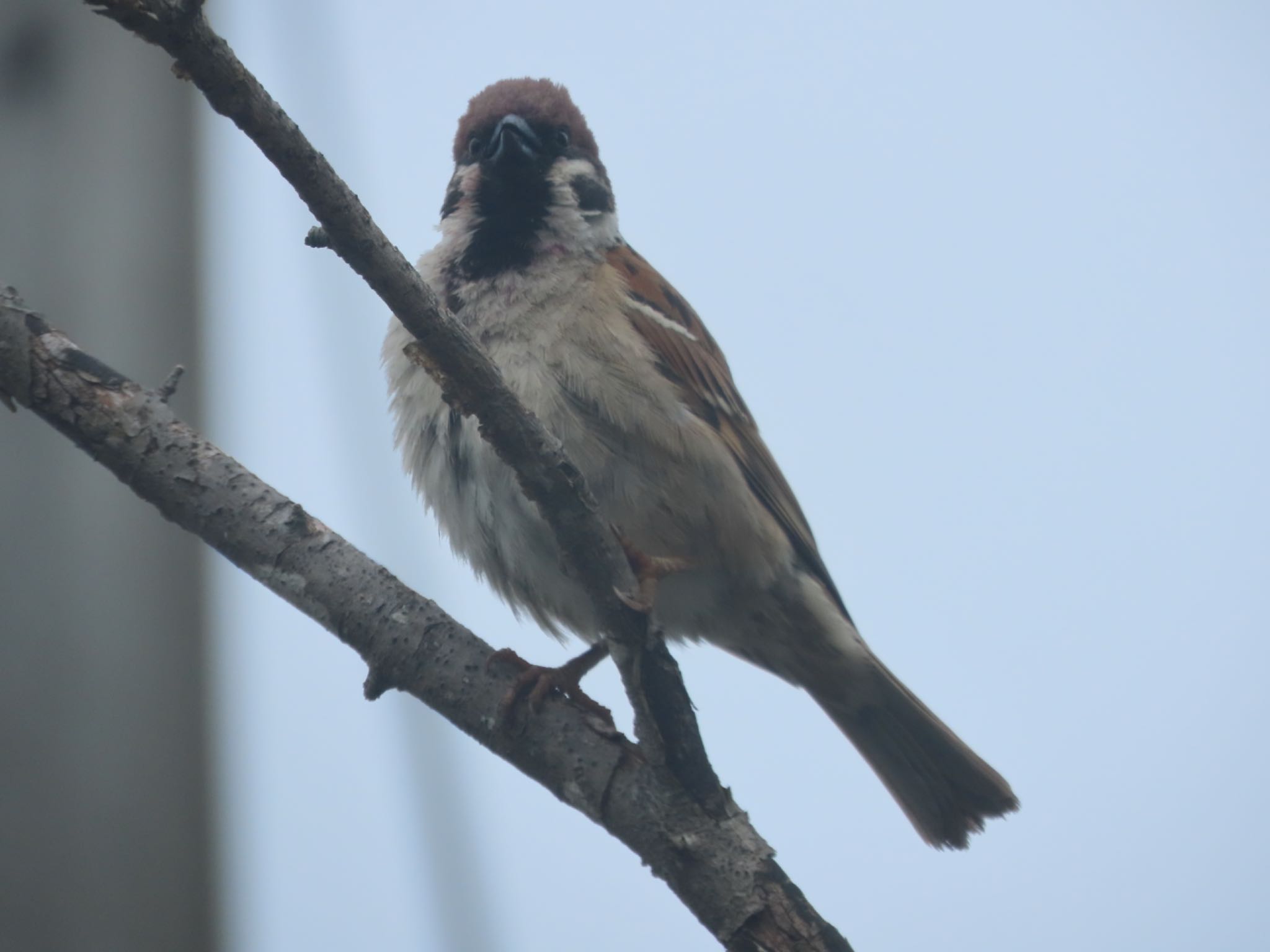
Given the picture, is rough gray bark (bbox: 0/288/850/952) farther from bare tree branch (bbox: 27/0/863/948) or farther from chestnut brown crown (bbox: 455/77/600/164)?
chestnut brown crown (bbox: 455/77/600/164)

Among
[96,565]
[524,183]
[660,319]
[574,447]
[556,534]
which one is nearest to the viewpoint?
[96,565]

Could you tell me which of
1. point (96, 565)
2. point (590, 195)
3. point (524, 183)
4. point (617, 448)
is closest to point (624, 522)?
point (617, 448)

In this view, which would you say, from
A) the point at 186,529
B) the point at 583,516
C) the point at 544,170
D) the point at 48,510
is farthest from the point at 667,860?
the point at 544,170

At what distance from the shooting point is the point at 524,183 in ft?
12.4

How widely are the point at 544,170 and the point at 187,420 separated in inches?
65.7

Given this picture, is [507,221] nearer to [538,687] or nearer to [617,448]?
[617,448]

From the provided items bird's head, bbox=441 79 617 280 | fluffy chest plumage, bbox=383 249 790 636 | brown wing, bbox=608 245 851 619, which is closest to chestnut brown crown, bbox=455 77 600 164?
bird's head, bbox=441 79 617 280

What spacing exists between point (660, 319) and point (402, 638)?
144 cm

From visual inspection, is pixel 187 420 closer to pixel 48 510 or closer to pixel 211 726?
pixel 48 510

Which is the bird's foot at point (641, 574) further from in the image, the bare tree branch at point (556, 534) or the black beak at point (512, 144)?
the black beak at point (512, 144)

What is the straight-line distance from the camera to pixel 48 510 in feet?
6.83

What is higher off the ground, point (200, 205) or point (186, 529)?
point (200, 205)

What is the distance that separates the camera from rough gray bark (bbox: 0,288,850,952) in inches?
91.2

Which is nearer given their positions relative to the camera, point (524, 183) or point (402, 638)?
point (402, 638)
